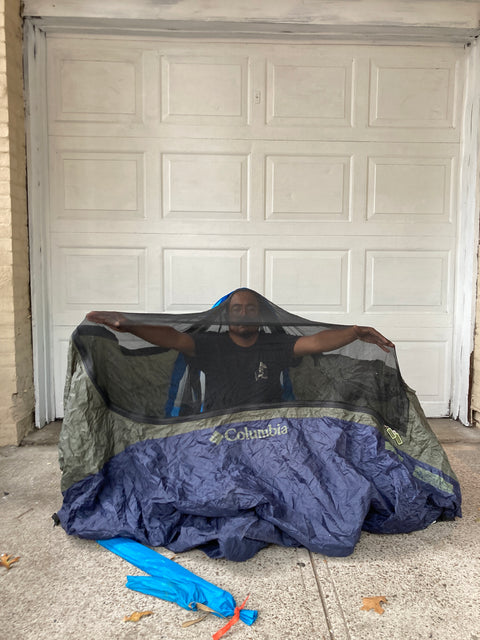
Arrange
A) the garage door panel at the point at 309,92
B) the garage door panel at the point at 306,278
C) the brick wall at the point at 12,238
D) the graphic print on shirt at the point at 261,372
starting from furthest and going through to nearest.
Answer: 1. the garage door panel at the point at 306,278
2. the garage door panel at the point at 309,92
3. the brick wall at the point at 12,238
4. the graphic print on shirt at the point at 261,372

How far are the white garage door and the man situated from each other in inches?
47.1

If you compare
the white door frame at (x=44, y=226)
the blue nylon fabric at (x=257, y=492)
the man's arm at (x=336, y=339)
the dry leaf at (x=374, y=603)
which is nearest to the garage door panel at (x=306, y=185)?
the white door frame at (x=44, y=226)

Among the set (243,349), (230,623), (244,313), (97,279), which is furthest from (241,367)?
(97,279)

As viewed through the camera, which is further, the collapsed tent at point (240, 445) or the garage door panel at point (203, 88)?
the garage door panel at point (203, 88)

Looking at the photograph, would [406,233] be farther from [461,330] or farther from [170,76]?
[170,76]

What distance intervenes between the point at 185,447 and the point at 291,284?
1696 mm

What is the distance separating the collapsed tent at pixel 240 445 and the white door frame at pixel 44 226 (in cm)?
141

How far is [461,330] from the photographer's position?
353 centimetres

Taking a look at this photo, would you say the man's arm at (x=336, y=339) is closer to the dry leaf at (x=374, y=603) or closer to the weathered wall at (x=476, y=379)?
the dry leaf at (x=374, y=603)

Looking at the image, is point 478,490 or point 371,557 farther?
point 478,490

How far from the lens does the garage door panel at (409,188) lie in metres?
3.42

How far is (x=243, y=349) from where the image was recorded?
7.37 feet

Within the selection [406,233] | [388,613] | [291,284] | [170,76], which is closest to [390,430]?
[388,613]

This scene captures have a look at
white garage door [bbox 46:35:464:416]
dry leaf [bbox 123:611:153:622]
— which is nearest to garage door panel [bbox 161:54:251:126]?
white garage door [bbox 46:35:464:416]
